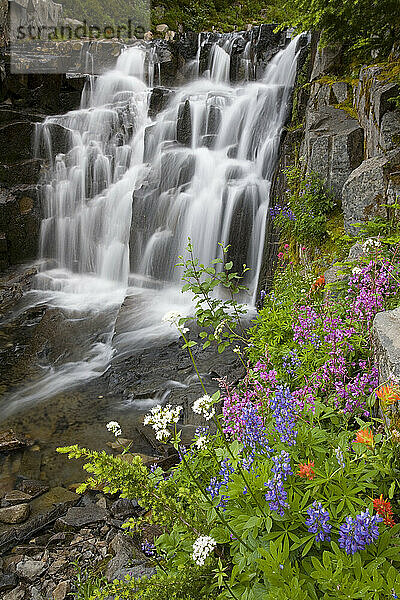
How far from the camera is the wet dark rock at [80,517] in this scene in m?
4.07

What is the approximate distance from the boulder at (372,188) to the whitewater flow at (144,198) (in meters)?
3.24

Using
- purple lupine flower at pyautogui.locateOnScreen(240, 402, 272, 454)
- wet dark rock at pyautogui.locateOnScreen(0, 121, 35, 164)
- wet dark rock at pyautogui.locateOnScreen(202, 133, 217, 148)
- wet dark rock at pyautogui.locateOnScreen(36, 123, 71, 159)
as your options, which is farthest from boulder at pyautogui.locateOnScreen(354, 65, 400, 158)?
wet dark rock at pyautogui.locateOnScreen(0, 121, 35, 164)

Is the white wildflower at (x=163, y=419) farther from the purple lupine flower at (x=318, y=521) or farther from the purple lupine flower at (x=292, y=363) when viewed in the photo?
the purple lupine flower at (x=292, y=363)

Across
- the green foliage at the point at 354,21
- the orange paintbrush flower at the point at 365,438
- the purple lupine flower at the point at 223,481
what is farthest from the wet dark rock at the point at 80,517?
the green foliage at the point at 354,21

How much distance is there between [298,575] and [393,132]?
5670 millimetres

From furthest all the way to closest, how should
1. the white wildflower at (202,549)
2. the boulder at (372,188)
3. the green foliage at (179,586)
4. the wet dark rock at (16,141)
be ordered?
the wet dark rock at (16,141) → the boulder at (372,188) → the green foliage at (179,586) → the white wildflower at (202,549)

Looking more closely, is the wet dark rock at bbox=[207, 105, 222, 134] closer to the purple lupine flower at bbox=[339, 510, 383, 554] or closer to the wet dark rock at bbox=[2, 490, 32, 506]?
the wet dark rock at bbox=[2, 490, 32, 506]

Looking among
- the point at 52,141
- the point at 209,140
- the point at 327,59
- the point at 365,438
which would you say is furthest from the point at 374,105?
the point at 52,141

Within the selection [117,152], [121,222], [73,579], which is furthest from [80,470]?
[117,152]

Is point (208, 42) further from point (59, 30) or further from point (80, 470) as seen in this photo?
point (80, 470)

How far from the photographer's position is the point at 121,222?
11.8 metres

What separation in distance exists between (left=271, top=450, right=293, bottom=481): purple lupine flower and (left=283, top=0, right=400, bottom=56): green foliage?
22.6 feet

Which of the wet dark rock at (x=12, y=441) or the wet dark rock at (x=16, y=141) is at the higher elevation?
the wet dark rock at (x=16, y=141)

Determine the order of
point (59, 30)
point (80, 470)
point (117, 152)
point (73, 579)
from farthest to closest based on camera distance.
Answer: point (59, 30) < point (117, 152) < point (80, 470) < point (73, 579)
